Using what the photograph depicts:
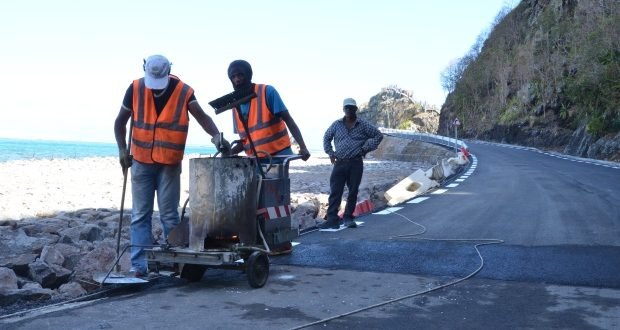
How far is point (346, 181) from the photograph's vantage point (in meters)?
8.96

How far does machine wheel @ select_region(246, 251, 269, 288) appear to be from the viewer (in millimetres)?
4965

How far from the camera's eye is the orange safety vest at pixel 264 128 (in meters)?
6.27

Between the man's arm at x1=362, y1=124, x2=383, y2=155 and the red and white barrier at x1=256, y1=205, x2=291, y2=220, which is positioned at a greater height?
the man's arm at x1=362, y1=124, x2=383, y2=155

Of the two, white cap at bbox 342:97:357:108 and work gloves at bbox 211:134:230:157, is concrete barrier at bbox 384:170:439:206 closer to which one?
white cap at bbox 342:97:357:108

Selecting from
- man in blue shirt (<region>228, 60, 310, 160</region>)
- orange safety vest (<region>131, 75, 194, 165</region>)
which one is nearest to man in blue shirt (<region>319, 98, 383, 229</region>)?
man in blue shirt (<region>228, 60, 310, 160</region>)

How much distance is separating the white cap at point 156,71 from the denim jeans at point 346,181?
3949 mm

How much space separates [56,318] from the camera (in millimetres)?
4160

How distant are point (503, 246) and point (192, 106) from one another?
150 inches

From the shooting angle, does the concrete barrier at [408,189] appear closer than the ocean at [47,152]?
Yes

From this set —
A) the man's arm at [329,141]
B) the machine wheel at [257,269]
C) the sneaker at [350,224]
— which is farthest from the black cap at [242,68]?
the sneaker at [350,224]

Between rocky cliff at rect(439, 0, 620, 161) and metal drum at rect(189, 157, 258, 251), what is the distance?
2742 cm

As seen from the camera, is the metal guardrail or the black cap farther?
the metal guardrail

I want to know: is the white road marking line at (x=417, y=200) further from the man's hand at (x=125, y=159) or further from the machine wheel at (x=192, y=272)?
the man's hand at (x=125, y=159)

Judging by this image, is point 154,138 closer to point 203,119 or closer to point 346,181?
point 203,119
